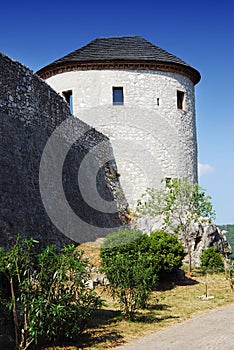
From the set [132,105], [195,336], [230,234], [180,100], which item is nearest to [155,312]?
[195,336]

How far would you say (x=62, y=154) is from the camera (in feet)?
58.3

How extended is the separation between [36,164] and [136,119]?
10434mm

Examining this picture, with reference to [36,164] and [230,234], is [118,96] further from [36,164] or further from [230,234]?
[230,234]

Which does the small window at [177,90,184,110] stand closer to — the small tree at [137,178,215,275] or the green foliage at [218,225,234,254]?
the small tree at [137,178,215,275]

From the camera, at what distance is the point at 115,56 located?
2456 centimetres

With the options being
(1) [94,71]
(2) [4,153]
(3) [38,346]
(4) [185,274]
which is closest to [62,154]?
(2) [4,153]

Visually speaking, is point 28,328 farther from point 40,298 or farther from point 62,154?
point 62,154

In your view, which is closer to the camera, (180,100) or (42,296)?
(42,296)

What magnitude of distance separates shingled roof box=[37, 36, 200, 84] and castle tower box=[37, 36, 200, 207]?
2.1 inches

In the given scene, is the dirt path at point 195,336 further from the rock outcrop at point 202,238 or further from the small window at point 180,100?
the small window at point 180,100

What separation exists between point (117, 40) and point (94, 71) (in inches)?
135

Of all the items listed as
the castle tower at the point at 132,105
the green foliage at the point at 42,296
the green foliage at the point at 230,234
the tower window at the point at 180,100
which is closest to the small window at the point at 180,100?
the tower window at the point at 180,100

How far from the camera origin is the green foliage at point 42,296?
7164 millimetres

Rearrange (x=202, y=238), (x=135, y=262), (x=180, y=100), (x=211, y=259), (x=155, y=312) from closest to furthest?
(x=155, y=312) → (x=135, y=262) → (x=211, y=259) → (x=202, y=238) → (x=180, y=100)
